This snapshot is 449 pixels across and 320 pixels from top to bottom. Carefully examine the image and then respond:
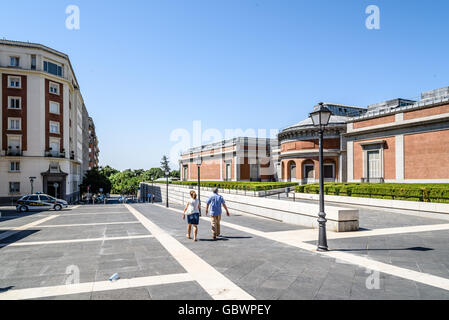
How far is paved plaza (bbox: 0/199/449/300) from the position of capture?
5051 millimetres

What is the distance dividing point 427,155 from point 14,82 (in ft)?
149

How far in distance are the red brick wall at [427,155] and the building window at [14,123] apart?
42.9 meters

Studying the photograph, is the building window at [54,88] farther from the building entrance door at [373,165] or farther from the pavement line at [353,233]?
the building entrance door at [373,165]

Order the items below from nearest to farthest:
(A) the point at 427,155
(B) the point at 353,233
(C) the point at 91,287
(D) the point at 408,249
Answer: (C) the point at 91,287 → (D) the point at 408,249 → (B) the point at 353,233 → (A) the point at 427,155

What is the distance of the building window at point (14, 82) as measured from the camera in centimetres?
3462

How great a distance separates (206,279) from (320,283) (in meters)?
2.24

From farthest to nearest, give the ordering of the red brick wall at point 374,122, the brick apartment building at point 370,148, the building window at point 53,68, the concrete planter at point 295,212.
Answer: the building window at point 53,68, the red brick wall at point 374,122, the brick apartment building at point 370,148, the concrete planter at point 295,212

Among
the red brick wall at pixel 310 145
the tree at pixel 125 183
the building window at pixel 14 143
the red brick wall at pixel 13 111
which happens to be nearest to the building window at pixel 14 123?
the red brick wall at pixel 13 111

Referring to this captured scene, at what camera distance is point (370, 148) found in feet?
91.7

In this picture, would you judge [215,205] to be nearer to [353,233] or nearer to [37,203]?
[353,233]

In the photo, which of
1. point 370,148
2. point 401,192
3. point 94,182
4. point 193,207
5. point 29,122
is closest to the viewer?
point 193,207

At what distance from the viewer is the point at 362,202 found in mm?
19219

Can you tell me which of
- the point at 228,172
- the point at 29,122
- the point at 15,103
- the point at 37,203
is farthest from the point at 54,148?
the point at 228,172

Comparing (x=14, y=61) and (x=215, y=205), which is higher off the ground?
(x=14, y=61)
